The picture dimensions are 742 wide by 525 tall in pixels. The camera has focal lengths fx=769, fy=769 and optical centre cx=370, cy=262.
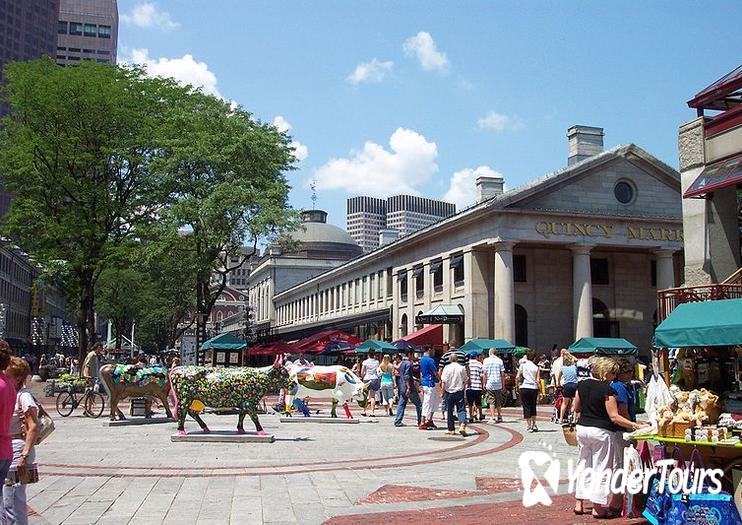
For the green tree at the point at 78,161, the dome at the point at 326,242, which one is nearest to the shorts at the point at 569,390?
the green tree at the point at 78,161

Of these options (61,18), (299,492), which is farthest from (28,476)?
(61,18)

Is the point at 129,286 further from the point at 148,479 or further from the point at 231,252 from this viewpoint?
the point at 148,479

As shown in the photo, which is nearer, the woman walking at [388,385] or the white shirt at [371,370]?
the white shirt at [371,370]

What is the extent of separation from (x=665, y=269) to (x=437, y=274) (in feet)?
45.4

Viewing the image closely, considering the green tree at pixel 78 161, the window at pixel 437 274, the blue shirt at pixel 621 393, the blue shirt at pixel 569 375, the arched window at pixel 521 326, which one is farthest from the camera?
the window at pixel 437 274

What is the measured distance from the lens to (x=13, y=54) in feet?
484

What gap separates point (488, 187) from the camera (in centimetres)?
5009

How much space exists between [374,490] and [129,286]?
5987cm

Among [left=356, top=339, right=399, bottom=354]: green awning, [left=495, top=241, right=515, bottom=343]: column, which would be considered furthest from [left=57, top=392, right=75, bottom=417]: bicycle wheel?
[left=495, top=241, right=515, bottom=343]: column

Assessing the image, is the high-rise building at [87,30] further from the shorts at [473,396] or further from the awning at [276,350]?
the shorts at [473,396]

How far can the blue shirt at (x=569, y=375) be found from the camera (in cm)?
1978

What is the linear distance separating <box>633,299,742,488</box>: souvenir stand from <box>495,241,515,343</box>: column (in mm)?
21649

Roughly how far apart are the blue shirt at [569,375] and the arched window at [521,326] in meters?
25.4

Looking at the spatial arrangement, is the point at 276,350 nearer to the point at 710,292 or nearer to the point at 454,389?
the point at 454,389
